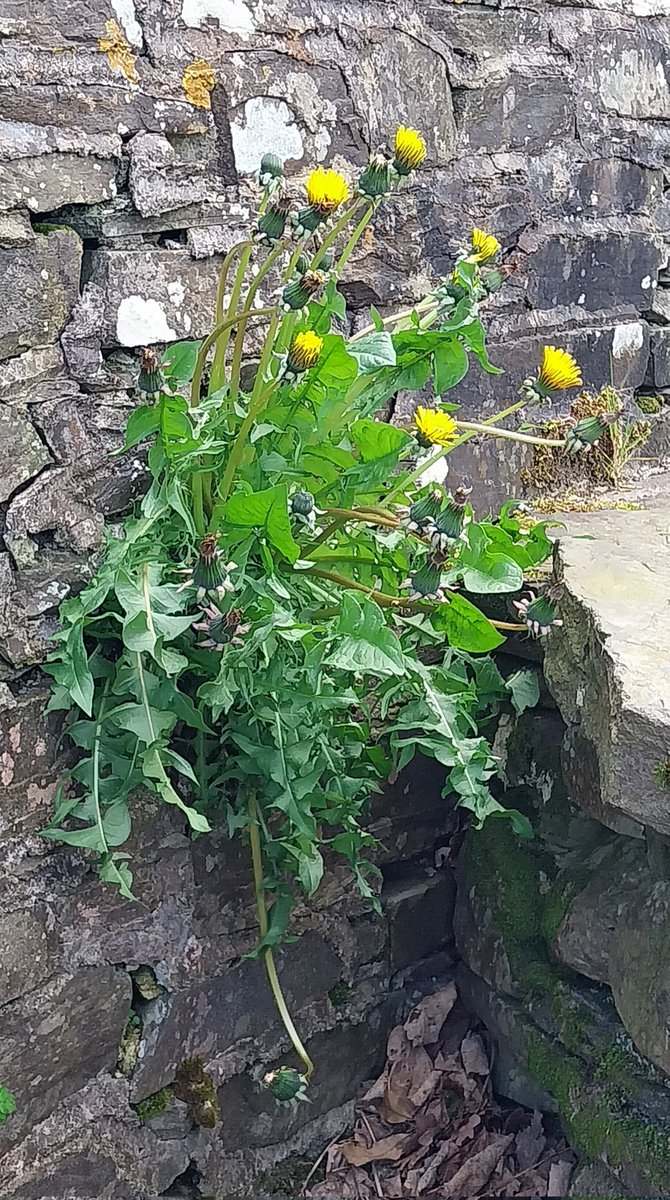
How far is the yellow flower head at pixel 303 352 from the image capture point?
1562 mm

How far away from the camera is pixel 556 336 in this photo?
99.0 inches

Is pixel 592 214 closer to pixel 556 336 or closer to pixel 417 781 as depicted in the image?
pixel 556 336

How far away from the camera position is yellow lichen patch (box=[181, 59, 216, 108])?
6.08 ft

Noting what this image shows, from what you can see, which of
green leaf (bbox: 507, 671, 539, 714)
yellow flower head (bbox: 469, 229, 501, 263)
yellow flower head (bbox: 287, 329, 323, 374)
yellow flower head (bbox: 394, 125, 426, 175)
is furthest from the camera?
green leaf (bbox: 507, 671, 539, 714)

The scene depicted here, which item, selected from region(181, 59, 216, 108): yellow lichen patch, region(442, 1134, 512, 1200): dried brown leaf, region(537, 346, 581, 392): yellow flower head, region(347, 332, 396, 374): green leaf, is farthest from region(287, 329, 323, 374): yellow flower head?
region(442, 1134, 512, 1200): dried brown leaf

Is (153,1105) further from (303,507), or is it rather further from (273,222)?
(273,222)

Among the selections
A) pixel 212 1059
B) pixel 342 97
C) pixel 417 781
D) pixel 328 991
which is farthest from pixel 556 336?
pixel 212 1059

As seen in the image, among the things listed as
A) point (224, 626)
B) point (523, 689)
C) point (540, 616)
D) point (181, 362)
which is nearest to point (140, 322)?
point (181, 362)

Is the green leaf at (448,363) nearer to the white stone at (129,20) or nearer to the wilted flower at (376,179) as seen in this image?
the wilted flower at (376,179)

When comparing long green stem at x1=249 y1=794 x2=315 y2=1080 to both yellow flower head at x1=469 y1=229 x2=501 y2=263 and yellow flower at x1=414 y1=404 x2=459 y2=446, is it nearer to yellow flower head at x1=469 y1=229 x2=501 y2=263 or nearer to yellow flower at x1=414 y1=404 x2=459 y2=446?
yellow flower at x1=414 y1=404 x2=459 y2=446

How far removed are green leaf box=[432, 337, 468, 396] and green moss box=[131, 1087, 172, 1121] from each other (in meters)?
1.42

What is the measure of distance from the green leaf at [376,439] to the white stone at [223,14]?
0.71 metres

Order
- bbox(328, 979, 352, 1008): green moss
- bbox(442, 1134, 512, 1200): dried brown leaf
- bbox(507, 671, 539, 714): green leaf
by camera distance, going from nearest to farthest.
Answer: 1. bbox(507, 671, 539, 714): green leaf
2. bbox(442, 1134, 512, 1200): dried brown leaf
3. bbox(328, 979, 352, 1008): green moss

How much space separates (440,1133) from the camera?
2.38m
